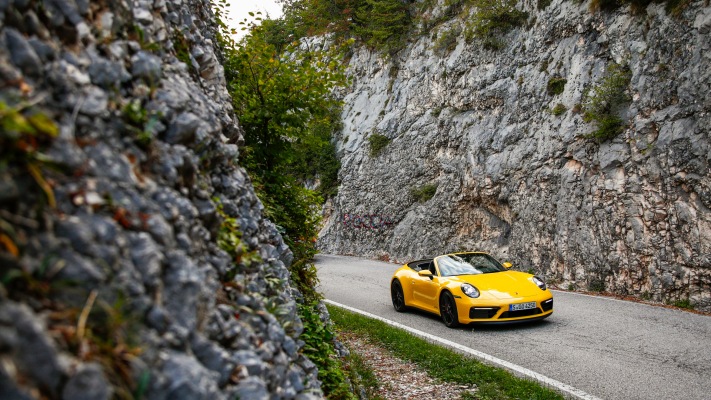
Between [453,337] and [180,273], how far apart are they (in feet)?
22.1

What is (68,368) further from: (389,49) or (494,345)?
(389,49)

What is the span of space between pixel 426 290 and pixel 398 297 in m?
1.18

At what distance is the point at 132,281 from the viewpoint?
2.00m

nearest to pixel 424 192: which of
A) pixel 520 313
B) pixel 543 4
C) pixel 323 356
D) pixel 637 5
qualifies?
pixel 543 4

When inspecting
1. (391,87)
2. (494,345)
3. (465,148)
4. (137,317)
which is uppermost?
(391,87)

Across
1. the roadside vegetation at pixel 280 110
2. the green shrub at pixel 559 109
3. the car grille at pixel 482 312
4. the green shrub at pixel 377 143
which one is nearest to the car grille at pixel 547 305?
the car grille at pixel 482 312

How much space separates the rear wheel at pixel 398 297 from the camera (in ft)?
34.7

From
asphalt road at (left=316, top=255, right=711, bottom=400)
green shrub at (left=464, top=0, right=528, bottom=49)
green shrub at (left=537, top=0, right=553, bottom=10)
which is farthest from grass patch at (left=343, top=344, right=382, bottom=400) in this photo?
green shrub at (left=464, top=0, right=528, bottom=49)

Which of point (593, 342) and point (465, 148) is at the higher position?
point (465, 148)

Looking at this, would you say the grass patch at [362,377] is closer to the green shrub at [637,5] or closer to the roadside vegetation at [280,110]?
the roadside vegetation at [280,110]

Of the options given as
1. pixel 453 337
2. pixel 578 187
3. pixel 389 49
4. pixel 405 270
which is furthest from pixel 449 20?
pixel 453 337

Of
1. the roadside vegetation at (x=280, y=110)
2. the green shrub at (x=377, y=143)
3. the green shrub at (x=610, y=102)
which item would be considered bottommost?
the roadside vegetation at (x=280, y=110)

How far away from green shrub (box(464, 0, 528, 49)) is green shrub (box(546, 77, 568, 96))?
3.95 m

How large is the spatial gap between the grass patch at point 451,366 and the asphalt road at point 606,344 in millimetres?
586
